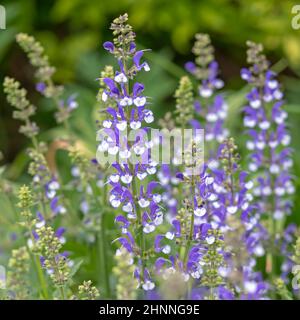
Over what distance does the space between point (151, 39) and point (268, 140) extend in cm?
326

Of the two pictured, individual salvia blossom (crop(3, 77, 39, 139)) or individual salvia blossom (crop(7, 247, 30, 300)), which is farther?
individual salvia blossom (crop(3, 77, 39, 139))

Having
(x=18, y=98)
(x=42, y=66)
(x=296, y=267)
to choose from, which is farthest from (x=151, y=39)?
(x=296, y=267)

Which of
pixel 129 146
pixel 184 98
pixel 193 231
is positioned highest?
pixel 184 98

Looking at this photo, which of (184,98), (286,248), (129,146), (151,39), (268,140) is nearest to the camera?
(129,146)

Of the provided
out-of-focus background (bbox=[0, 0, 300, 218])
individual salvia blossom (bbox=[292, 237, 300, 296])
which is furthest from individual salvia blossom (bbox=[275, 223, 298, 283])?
out-of-focus background (bbox=[0, 0, 300, 218])

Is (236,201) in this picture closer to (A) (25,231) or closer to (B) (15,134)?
(A) (25,231)

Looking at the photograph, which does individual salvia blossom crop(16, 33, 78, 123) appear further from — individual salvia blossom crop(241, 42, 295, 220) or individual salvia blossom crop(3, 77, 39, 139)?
individual salvia blossom crop(241, 42, 295, 220)

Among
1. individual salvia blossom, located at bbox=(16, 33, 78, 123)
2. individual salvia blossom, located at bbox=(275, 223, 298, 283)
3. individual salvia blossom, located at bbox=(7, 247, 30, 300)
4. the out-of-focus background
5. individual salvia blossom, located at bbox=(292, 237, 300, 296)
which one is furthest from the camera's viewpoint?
the out-of-focus background

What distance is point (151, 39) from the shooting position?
618 centimetres

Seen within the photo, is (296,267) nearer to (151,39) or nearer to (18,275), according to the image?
(18,275)

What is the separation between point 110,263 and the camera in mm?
3127

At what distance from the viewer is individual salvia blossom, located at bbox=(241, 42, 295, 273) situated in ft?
9.87

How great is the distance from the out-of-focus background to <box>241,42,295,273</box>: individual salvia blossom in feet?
4.42

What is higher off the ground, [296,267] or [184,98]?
[184,98]
